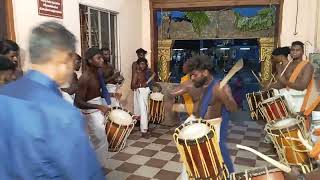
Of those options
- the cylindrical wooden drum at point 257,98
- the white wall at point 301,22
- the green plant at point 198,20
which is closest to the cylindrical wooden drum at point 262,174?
the cylindrical wooden drum at point 257,98

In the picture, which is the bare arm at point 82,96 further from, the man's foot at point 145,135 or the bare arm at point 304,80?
the bare arm at point 304,80

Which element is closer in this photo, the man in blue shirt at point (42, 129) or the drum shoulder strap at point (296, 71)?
the man in blue shirt at point (42, 129)

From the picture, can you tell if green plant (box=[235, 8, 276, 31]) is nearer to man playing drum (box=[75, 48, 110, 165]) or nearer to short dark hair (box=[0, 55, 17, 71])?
man playing drum (box=[75, 48, 110, 165])

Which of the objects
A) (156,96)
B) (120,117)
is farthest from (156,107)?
(120,117)

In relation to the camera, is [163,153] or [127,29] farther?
[127,29]

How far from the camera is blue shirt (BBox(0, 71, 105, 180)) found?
3.28ft

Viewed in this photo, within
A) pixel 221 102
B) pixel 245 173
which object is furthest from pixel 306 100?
pixel 245 173

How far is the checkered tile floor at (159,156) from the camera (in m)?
3.63

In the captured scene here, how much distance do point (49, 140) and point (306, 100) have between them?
141 inches

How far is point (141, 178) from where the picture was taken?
3479 mm

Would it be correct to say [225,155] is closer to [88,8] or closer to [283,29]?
[88,8]

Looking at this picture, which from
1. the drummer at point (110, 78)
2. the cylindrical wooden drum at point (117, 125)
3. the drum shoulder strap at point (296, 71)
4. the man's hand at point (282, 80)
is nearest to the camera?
the cylindrical wooden drum at point (117, 125)

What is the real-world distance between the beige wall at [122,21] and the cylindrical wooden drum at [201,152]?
2.27 m

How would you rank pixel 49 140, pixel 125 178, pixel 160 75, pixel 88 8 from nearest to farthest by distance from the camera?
1. pixel 49 140
2. pixel 125 178
3. pixel 88 8
4. pixel 160 75
